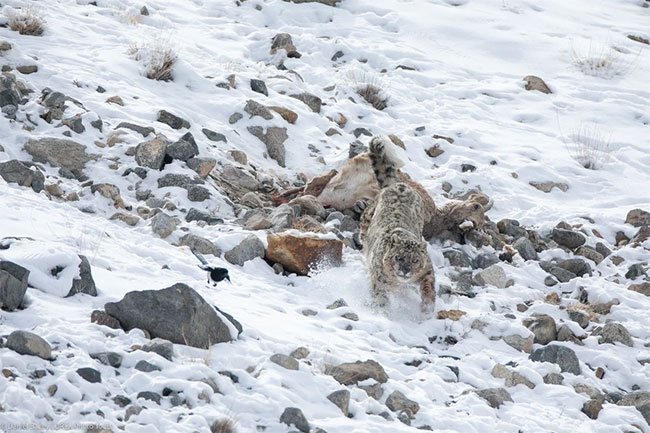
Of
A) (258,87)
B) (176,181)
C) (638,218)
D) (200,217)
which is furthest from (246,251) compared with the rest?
(638,218)

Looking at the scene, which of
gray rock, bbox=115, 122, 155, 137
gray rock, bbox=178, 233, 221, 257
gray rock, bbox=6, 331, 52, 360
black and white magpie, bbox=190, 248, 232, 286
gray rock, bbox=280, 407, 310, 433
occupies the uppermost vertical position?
gray rock, bbox=6, 331, 52, 360

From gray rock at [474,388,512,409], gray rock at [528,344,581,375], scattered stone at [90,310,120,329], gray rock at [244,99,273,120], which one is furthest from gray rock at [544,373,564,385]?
gray rock at [244,99,273,120]

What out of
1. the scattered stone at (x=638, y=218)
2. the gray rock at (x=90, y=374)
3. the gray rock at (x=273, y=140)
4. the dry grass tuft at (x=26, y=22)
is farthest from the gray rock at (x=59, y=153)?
the scattered stone at (x=638, y=218)

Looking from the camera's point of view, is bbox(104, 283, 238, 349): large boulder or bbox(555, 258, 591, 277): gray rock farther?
bbox(555, 258, 591, 277): gray rock

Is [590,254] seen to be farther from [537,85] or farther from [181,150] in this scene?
[537,85]

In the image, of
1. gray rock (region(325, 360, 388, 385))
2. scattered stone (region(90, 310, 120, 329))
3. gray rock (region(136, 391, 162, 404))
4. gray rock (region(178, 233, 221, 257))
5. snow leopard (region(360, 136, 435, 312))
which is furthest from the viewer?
gray rock (region(178, 233, 221, 257))

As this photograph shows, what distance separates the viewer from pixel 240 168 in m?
10.6

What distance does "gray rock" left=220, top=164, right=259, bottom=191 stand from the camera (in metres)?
10.3

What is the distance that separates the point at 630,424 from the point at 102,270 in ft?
15.3

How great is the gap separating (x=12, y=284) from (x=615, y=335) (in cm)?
574

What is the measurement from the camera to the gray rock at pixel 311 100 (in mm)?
13070

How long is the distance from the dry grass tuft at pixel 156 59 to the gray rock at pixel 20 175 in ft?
13.0

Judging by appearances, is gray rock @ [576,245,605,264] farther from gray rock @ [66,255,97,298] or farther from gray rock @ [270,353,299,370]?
gray rock @ [66,255,97,298]

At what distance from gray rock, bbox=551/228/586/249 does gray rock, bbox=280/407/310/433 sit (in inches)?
245
